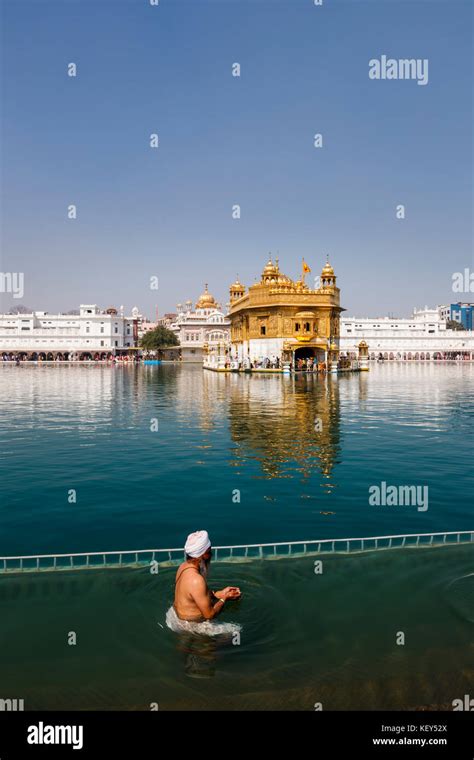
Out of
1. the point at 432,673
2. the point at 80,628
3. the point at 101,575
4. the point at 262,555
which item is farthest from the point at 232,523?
the point at 432,673

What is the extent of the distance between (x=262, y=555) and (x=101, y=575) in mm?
2183

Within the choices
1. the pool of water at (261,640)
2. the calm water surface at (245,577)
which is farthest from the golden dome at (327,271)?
the pool of water at (261,640)

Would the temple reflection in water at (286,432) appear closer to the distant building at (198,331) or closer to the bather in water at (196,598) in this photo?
the bather in water at (196,598)

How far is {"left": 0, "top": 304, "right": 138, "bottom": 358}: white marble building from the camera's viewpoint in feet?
381

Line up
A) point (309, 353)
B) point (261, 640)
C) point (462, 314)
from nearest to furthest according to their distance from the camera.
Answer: point (261, 640) → point (309, 353) → point (462, 314)

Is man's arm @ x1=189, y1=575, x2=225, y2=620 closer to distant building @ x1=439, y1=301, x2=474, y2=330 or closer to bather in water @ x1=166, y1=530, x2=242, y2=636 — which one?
bather in water @ x1=166, y1=530, x2=242, y2=636

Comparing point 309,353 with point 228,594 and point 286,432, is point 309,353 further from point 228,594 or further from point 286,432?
point 228,594

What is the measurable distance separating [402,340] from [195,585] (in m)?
119

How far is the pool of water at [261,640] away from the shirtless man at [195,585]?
0.29 m

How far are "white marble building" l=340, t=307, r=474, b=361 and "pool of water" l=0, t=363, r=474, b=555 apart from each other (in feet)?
307

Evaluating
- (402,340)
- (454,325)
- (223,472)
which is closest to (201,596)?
(223,472)

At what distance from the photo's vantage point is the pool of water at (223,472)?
9.40 m

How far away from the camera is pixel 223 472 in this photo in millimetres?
13297
